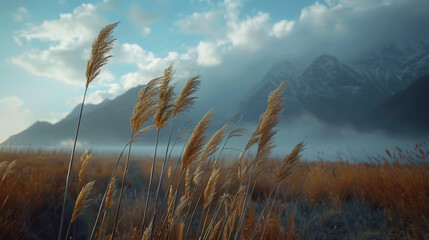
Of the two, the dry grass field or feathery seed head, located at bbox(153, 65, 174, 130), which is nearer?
feathery seed head, located at bbox(153, 65, 174, 130)

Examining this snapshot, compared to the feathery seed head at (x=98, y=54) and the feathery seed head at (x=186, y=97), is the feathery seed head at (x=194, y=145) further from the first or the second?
the feathery seed head at (x=98, y=54)

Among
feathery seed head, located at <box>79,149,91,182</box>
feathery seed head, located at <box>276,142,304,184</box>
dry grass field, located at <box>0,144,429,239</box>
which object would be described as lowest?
dry grass field, located at <box>0,144,429,239</box>

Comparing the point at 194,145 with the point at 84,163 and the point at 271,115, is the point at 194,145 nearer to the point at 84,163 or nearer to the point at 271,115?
the point at 271,115

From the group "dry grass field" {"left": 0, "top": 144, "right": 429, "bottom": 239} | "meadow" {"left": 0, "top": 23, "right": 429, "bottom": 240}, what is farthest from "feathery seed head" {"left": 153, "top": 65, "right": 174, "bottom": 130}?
"dry grass field" {"left": 0, "top": 144, "right": 429, "bottom": 239}

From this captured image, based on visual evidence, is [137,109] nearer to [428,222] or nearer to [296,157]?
[296,157]

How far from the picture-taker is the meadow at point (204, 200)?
146cm

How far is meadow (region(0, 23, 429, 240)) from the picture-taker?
A: 1.46 m

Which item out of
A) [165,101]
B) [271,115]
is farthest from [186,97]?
[271,115]

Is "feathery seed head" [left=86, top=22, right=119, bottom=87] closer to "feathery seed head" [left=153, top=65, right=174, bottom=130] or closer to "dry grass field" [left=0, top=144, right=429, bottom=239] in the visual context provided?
"feathery seed head" [left=153, top=65, right=174, bottom=130]

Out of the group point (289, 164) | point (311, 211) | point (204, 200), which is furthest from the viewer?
point (311, 211)

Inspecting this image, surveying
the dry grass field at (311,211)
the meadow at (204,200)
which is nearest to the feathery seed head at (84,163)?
the meadow at (204,200)

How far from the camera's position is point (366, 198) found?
4281mm

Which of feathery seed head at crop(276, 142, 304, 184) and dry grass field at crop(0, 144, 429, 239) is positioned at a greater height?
feathery seed head at crop(276, 142, 304, 184)

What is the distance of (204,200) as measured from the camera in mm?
2637
